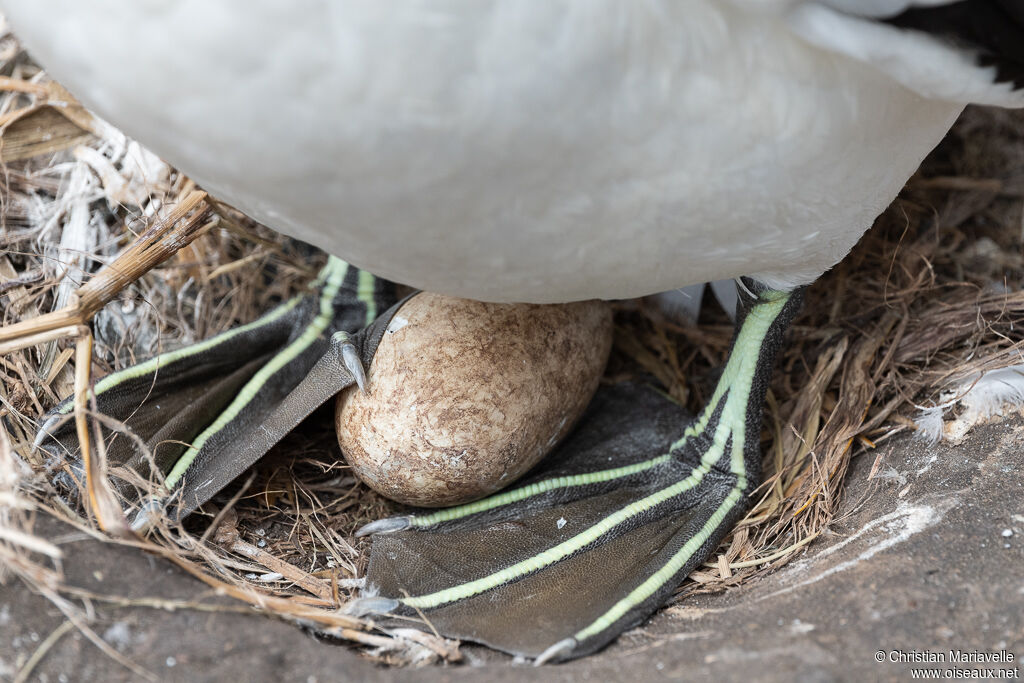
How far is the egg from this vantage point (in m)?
1.75

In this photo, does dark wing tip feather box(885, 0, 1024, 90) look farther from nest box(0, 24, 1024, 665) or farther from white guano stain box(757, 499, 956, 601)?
white guano stain box(757, 499, 956, 601)

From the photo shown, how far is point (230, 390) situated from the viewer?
2.06 meters

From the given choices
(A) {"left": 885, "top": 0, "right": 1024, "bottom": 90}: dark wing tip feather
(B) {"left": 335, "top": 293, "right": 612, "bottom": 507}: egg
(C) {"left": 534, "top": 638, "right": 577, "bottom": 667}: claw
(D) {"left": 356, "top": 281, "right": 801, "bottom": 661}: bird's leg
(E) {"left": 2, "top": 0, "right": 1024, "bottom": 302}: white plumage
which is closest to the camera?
(E) {"left": 2, "top": 0, "right": 1024, "bottom": 302}: white plumage

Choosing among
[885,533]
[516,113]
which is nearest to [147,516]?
[516,113]

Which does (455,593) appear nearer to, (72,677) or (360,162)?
(72,677)

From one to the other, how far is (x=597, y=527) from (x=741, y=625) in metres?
0.44

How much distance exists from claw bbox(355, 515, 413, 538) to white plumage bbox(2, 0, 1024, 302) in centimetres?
59

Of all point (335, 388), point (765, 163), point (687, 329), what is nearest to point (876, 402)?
point (687, 329)

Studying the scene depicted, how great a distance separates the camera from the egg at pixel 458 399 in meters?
1.75

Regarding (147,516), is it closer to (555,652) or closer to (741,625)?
(555,652)

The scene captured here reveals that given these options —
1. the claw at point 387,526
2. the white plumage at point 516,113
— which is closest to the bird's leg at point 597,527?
the claw at point 387,526

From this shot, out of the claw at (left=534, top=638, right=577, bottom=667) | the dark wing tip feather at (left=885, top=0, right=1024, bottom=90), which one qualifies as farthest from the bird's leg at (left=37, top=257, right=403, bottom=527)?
the dark wing tip feather at (left=885, top=0, right=1024, bottom=90)

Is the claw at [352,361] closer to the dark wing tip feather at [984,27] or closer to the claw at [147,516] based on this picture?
the claw at [147,516]

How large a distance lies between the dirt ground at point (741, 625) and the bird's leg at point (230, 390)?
29cm
